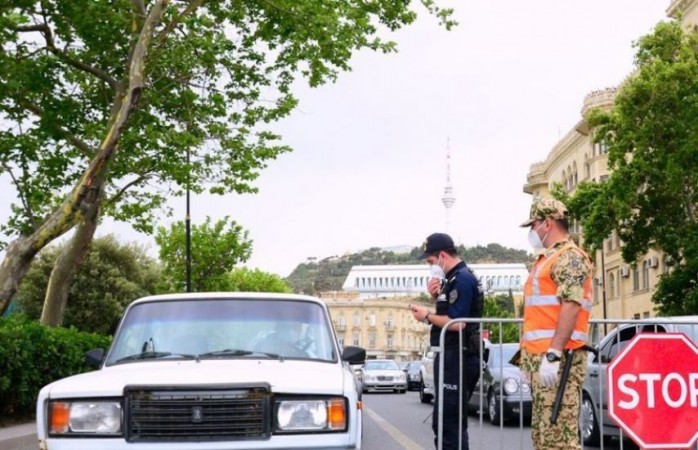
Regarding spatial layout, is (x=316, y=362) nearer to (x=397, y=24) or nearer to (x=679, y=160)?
(x=397, y=24)

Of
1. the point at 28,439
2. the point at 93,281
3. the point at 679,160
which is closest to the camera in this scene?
the point at 28,439

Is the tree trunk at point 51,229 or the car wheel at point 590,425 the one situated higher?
the tree trunk at point 51,229

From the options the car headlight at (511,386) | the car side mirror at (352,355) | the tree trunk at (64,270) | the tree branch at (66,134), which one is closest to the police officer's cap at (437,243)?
the car side mirror at (352,355)

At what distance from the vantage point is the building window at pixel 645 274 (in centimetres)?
6078

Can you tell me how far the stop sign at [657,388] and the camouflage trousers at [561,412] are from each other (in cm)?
29

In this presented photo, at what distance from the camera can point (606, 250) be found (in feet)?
235

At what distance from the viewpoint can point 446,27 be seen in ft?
72.6

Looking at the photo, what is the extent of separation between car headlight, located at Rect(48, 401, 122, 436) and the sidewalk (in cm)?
619

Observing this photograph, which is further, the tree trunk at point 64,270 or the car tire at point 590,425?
the tree trunk at point 64,270

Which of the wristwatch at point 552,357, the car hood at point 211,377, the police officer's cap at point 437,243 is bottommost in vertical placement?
the car hood at point 211,377

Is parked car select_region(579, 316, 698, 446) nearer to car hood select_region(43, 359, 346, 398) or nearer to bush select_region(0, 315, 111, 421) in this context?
car hood select_region(43, 359, 346, 398)

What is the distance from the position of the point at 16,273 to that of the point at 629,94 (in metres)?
23.0

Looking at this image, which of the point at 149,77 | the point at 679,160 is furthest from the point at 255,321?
the point at 679,160

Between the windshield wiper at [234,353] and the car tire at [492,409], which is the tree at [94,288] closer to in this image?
the car tire at [492,409]
